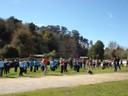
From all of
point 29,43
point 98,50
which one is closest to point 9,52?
point 29,43

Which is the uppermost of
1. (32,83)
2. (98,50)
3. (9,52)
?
(98,50)

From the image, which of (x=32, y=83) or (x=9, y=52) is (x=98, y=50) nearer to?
(x=9, y=52)

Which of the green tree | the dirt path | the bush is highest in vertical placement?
the green tree

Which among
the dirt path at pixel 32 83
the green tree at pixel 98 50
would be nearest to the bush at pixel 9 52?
the dirt path at pixel 32 83

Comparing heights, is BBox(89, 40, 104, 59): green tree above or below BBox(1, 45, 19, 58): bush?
above

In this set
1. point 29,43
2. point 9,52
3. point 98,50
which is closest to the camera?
point 9,52

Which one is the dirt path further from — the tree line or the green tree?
the green tree

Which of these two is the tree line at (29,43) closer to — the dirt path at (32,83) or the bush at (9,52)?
the bush at (9,52)

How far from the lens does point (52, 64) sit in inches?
1684

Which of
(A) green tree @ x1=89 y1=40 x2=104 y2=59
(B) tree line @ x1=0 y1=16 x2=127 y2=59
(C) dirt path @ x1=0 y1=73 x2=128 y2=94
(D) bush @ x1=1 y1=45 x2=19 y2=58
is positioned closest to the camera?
(C) dirt path @ x1=0 y1=73 x2=128 y2=94

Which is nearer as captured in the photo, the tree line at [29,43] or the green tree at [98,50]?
the tree line at [29,43]

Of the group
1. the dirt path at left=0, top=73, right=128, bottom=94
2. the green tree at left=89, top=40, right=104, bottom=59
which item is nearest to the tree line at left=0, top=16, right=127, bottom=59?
the green tree at left=89, top=40, right=104, bottom=59

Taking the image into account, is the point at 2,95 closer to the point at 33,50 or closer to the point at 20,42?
the point at 20,42

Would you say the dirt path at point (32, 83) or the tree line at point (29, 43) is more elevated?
the tree line at point (29, 43)
